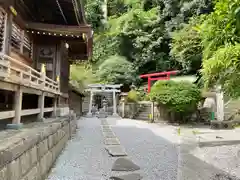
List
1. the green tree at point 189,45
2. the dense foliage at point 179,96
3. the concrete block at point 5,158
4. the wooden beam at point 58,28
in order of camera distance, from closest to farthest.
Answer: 1. the concrete block at point 5,158
2. the wooden beam at point 58,28
3. the dense foliage at point 179,96
4. the green tree at point 189,45

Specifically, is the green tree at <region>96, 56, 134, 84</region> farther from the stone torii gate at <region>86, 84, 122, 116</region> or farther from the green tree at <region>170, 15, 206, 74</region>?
the green tree at <region>170, 15, 206, 74</region>

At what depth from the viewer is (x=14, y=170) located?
7.23 ft

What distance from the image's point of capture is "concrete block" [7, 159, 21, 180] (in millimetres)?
2096

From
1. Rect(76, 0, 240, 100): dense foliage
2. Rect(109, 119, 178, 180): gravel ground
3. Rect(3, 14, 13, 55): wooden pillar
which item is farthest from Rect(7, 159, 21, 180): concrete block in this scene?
Rect(76, 0, 240, 100): dense foliage

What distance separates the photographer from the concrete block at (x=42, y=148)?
3250mm

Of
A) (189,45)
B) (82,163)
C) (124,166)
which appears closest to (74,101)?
(189,45)

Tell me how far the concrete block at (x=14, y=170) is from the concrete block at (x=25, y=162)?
0.10m

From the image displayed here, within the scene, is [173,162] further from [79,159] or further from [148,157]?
[79,159]

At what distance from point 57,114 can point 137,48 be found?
16.6 metres

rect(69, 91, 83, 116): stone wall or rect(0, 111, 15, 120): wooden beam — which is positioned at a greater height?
rect(69, 91, 83, 116): stone wall

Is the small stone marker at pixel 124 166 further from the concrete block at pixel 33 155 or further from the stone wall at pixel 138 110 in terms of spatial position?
the stone wall at pixel 138 110

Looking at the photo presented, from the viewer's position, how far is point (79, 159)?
4996 mm

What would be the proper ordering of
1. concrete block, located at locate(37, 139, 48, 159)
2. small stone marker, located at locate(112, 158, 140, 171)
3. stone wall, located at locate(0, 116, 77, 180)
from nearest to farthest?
stone wall, located at locate(0, 116, 77, 180)
concrete block, located at locate(37, 139, 48, 159)
small stone marker, located at locate(112, 158, 140, 171)

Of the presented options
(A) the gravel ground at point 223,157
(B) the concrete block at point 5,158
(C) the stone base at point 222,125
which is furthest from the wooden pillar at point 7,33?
(C) the stone base at point 222,125
